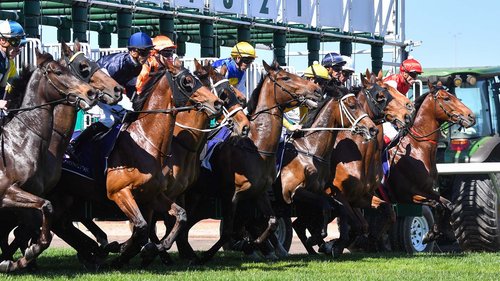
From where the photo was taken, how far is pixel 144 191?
42.5ft

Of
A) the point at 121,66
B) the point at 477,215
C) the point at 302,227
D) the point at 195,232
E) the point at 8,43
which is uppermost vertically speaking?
the point at 8,43

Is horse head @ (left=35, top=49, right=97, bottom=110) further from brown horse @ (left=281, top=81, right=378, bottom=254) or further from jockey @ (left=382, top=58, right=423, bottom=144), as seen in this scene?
jockey @ (left=382, top=58, right=423, bottom=144)

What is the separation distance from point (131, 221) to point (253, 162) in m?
2.07

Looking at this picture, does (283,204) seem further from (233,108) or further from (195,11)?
(195,11)

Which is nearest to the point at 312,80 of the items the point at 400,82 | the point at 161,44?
the point at 400,82

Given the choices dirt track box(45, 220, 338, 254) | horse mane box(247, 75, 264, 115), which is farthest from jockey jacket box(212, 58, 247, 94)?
dirt track box(45, 220, 338, 254)

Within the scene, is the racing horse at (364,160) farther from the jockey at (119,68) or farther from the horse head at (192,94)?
the jockey at (119,68)

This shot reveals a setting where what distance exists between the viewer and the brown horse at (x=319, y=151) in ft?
50.6

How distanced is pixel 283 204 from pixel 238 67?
1.86 metres

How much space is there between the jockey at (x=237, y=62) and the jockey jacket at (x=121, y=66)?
148 centimetres

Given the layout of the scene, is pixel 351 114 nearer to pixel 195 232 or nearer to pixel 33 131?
pixel 33 131

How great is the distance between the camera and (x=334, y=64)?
1708cm

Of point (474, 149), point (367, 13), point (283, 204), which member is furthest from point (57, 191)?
point (367, 13)

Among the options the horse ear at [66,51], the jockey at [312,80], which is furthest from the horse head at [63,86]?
the jockey at [312,80]
